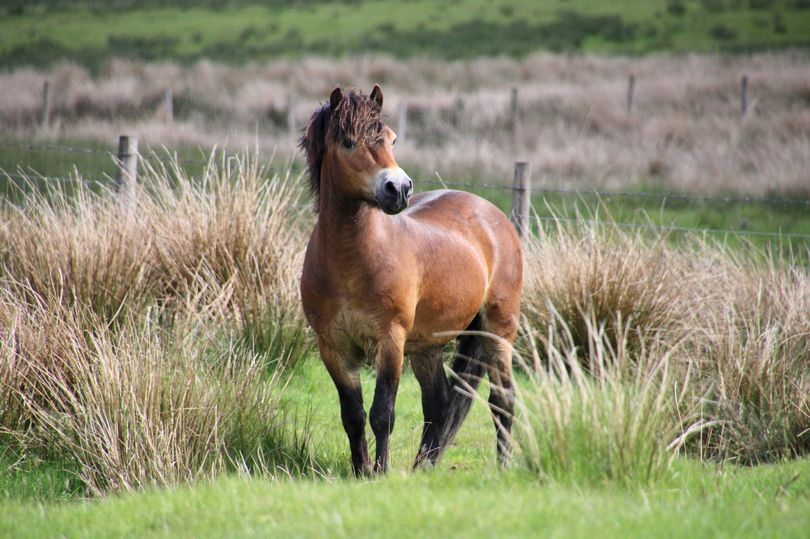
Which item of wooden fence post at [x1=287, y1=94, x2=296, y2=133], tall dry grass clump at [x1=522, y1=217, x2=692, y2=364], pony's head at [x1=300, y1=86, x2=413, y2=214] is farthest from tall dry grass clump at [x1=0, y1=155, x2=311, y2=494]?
wooden fence post at [x1=287, y1=94, x2=296, y2=133]

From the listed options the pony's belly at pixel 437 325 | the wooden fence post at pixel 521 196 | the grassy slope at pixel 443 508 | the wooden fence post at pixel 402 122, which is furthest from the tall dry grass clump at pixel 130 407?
the wooden fence post at pixel 402 122

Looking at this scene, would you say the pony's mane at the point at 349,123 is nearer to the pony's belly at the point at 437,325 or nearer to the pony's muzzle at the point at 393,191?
the pony's muzzle at the point at 393,191

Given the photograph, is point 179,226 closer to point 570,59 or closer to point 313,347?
point 313,347

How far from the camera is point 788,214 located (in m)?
14.8

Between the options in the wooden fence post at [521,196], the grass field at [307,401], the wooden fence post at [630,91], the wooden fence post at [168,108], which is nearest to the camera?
the grass field at [307,401]

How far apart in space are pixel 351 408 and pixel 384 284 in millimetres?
697

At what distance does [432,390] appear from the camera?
5793 mm

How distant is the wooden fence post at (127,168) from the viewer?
27.4ft

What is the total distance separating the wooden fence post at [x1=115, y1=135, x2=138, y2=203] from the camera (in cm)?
834

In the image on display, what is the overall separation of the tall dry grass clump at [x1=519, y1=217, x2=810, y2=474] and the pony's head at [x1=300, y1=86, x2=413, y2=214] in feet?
3.33

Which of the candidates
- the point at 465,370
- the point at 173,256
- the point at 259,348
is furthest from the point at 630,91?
the point at 465,370

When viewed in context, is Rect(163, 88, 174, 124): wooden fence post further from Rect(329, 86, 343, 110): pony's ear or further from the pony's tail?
Rect(329, 86, 343, 110): pony's ear

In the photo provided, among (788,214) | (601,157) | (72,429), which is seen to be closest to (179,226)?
(72,429)

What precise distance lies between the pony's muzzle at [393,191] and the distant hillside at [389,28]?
29701 millimetres
